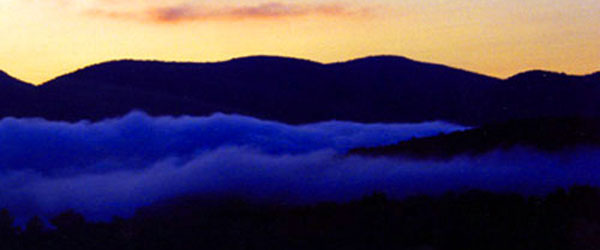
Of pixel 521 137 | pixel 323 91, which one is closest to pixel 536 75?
pixel 323 91

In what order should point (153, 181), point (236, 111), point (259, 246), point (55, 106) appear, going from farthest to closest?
point (236, 111) < point (55, 106) < point (153, 181) < point (259, 246)

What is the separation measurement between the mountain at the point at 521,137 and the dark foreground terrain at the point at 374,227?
8.00m

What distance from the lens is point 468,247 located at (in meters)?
32.8

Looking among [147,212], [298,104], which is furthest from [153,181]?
[298,104]

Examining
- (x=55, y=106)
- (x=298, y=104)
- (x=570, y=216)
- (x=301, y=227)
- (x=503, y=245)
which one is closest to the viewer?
(x=503, y=245)

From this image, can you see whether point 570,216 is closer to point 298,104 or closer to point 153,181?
point 153,181

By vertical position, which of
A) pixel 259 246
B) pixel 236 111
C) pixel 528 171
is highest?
pixel 236 111

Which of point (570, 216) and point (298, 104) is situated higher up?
point (298, 104)

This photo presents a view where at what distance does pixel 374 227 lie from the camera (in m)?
38.4

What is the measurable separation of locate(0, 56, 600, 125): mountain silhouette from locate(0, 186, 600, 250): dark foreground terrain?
300 feet

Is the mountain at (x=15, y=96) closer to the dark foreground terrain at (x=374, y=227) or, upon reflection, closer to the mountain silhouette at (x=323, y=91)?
the mountain silhouette at (x=323, y=91)

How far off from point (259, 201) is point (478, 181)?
15.6 meters

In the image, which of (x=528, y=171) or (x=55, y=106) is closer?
(x=528, y=171)

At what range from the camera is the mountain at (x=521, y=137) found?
4722 centimetres
